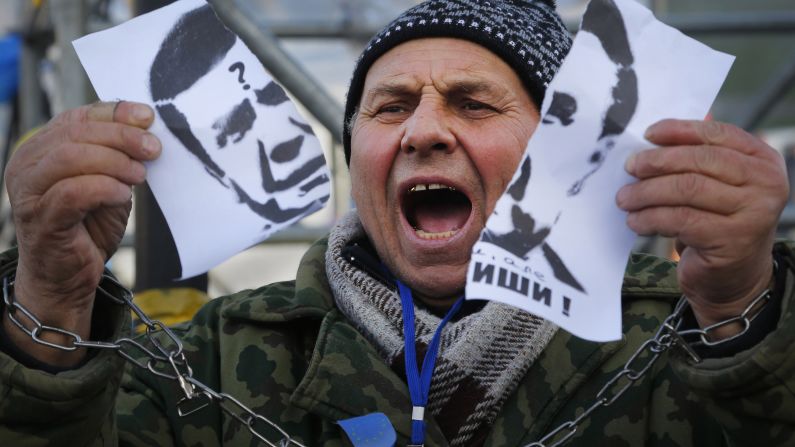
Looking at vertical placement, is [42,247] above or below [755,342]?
above

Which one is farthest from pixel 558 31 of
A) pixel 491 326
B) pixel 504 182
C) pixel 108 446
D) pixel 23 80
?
pixel 23 80

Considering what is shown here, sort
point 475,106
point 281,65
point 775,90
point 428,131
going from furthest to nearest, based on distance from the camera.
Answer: point 775,90 < point 281,65 < point 475,106 < point 428,131

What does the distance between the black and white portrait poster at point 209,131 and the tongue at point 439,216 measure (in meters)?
0.45

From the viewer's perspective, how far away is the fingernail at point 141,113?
1805 millimetres

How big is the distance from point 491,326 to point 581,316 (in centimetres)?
49

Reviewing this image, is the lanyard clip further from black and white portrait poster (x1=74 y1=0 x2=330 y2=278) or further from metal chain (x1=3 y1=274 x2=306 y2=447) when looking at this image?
black and white portrait poster (x1=74 y1=0 x2=330 y2=278)

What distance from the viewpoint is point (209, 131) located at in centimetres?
190

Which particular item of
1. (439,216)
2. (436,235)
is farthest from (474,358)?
(439,216)

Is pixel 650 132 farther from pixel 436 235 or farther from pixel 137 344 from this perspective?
pixel 137 344

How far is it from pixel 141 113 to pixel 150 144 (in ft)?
0.17

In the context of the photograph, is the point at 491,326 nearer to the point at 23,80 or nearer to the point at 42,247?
the point at 42,247

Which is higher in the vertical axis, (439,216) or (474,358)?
(439,216)

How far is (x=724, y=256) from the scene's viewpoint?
1.66m

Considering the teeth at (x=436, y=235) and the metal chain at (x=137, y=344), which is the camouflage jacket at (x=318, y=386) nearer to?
the metal chain at (x=137, y=344)
